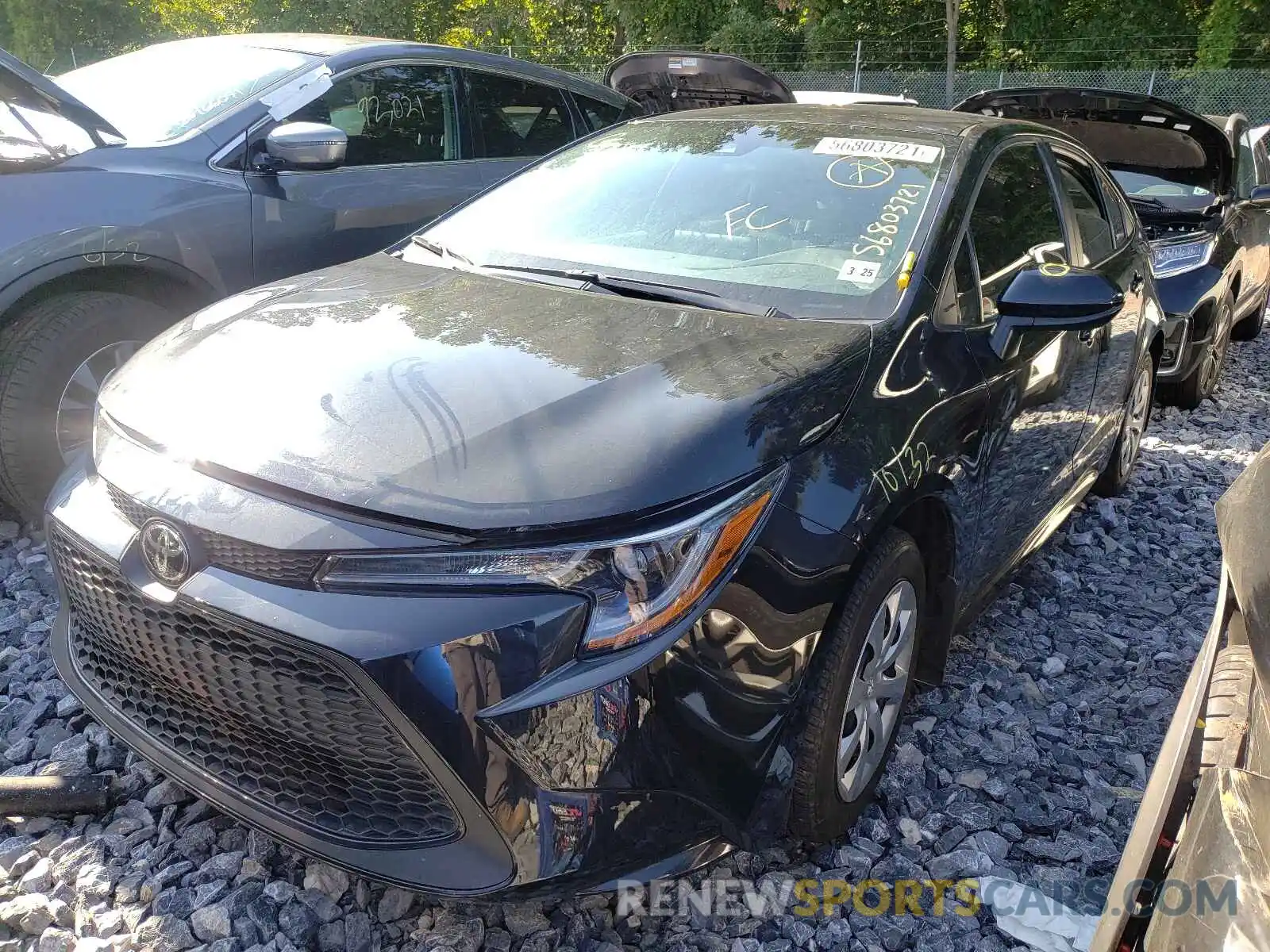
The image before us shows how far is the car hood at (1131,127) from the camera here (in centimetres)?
555

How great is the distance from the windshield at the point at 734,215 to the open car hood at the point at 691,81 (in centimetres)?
179

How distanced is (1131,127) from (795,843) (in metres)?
5.33

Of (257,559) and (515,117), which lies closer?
(257,559)

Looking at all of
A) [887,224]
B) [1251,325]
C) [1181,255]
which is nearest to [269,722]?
[887,224]

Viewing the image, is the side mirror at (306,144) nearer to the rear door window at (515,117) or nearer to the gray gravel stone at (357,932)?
the rear door window at (515,117)

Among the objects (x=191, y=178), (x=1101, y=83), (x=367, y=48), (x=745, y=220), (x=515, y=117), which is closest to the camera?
(x=745, y=220)

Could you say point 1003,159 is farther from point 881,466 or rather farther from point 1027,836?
point 1027,836

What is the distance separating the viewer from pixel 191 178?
11.3ft

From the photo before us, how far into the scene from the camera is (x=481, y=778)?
1.63 m

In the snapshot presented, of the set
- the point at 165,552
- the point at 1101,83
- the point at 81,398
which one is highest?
the point at 165,552

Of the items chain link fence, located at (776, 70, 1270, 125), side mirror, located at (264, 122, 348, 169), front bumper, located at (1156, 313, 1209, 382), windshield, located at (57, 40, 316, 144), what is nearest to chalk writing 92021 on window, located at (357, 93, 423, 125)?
windshield, located at (57, 40, 316, 144)

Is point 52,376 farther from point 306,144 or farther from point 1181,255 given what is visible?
point 1181,255

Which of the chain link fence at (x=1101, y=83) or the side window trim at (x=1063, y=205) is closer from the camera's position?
the side window trim at (x=1063, y=205)

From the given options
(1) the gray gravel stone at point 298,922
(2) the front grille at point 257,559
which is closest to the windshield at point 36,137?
(2) the front grille at point 257,559
